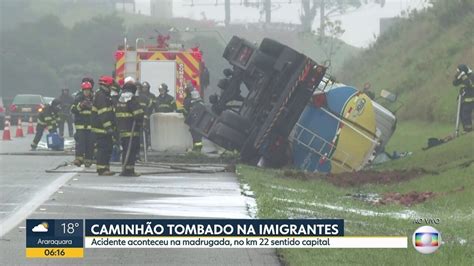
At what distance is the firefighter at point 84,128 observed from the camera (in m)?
22.1

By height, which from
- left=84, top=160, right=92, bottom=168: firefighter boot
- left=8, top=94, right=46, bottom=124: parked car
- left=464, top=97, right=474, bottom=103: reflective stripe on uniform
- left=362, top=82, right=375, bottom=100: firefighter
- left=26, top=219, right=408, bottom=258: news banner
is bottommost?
left=8, top=94, right=46, bottom=124: parked car

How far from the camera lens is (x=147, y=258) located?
10.1m

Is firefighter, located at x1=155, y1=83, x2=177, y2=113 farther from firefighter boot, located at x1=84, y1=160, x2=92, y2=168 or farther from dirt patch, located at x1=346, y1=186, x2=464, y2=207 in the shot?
dirt patch, located at x1=346, y1=186, x2=464, y2=207

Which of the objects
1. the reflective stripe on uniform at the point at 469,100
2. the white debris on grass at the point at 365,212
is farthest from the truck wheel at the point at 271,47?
the white debris on grass at the point at 365,212

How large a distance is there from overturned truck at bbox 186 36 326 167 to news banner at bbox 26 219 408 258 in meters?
12.6

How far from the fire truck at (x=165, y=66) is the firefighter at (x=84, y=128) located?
6.78 meters

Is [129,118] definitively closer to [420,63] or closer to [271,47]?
[271,47]

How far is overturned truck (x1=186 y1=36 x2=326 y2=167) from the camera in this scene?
22.7 meters

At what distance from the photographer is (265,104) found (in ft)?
76.1

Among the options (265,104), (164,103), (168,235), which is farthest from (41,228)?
(164,103)

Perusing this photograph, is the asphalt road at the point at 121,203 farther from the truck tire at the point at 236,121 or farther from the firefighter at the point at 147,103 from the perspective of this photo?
the firefighter at the point at 147,103

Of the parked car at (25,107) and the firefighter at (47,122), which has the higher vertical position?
the firefighter at (47,122)

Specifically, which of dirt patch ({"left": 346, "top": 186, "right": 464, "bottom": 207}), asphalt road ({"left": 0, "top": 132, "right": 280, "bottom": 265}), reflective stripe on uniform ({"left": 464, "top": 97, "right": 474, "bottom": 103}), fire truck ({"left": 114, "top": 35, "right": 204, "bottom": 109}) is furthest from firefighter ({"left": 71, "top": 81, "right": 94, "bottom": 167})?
reflective stripe on uniform ({"left": 464, "top": 97, "right": 474, "bottom": 103})

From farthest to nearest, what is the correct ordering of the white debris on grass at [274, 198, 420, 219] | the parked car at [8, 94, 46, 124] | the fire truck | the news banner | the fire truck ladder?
1. the parked car at [8, 94, 46, 124]
2. the fire truck
3. the fire truck ladder
4. the white debris on grass at [274, 198, 420, 219]
5. the news banner
